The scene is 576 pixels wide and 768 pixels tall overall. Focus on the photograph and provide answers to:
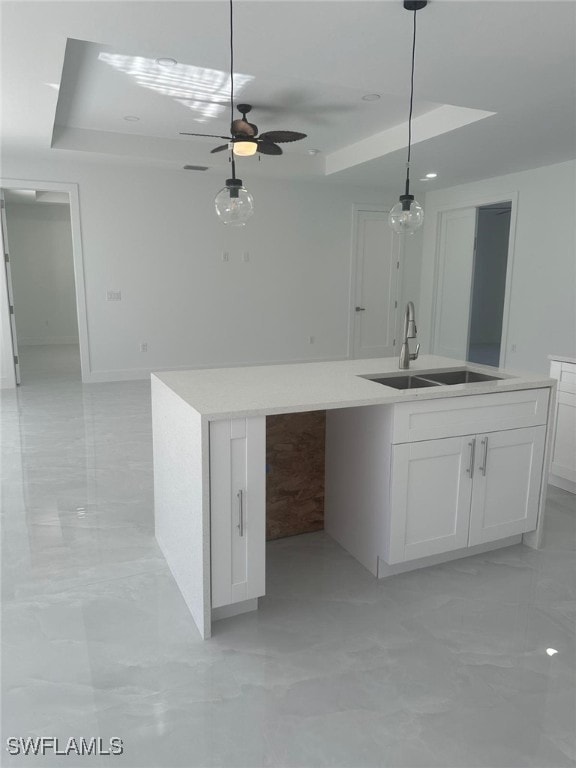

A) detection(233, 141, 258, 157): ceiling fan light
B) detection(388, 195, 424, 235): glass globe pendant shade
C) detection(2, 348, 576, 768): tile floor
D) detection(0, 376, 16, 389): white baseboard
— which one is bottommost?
detection(2, 348, 576, 768): tile floor

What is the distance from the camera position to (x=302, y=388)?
241cm

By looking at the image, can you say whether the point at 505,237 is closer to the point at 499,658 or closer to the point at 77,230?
the point at 77,230

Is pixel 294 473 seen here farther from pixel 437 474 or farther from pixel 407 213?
pixel 407 213

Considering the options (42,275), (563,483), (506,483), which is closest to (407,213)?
(506,483)

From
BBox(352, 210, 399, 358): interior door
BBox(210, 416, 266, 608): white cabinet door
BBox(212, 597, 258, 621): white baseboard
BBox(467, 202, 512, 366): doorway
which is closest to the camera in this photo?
BBox(210, 416, 266, 608): white cabinet door

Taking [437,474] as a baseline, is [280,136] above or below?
above

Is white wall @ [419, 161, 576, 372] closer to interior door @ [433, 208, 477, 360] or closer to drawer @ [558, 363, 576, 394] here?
interior door @ [433, 208, 477, 360]

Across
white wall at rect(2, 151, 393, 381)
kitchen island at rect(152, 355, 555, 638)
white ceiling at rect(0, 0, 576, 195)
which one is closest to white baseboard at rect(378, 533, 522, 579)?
kitchen island at rect(152, 355, 555, 638)

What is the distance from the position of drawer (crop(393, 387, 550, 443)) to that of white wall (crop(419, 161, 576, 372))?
4036 mm

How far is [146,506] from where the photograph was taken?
329 cm

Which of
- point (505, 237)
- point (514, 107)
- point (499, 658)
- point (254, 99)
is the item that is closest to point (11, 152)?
point (254, 99)

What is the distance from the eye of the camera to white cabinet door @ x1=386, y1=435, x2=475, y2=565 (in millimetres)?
2377

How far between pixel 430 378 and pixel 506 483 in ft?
2.24

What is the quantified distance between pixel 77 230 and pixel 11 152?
106cm
